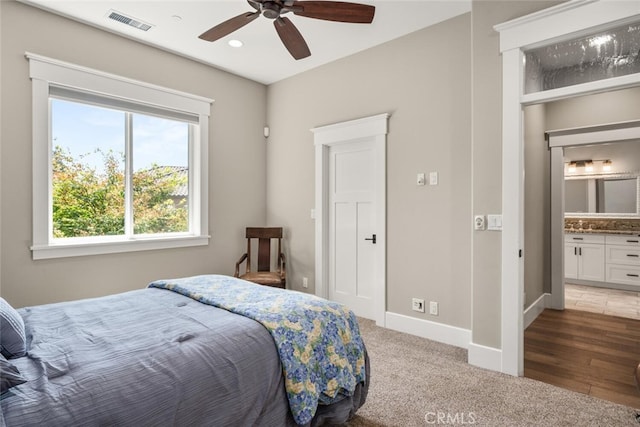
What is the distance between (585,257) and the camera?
17.7ft

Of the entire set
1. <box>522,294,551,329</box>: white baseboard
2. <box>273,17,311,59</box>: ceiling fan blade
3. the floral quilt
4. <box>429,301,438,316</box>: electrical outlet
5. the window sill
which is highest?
<box>273,17,311,59</box>: ceiling fan blade

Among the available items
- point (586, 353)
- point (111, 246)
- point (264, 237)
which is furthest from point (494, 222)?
point (111, 246)

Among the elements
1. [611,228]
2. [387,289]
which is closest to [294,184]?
[387,289]

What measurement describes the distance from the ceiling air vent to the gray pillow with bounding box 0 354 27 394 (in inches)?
120

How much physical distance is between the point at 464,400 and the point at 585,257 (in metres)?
4.58

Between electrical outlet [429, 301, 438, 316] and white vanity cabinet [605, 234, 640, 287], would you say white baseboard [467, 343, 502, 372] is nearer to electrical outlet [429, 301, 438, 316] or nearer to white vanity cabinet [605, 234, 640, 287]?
electrical outlet [429, 301, 438, 316]

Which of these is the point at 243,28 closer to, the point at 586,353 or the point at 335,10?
the point at 335,10

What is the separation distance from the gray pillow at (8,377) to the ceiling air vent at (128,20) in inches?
120

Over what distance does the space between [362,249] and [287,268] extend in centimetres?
120

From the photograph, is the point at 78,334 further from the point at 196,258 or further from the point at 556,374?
the point at 556,374

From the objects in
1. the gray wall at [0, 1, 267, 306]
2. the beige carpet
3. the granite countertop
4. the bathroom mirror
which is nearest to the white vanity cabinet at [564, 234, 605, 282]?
the granite countertop

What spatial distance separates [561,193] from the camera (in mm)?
4258

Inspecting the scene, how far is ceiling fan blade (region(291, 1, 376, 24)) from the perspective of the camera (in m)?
2.21

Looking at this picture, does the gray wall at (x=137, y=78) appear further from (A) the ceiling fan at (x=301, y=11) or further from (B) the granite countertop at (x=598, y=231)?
(B) the granite countertop at (x=598, y=231)
